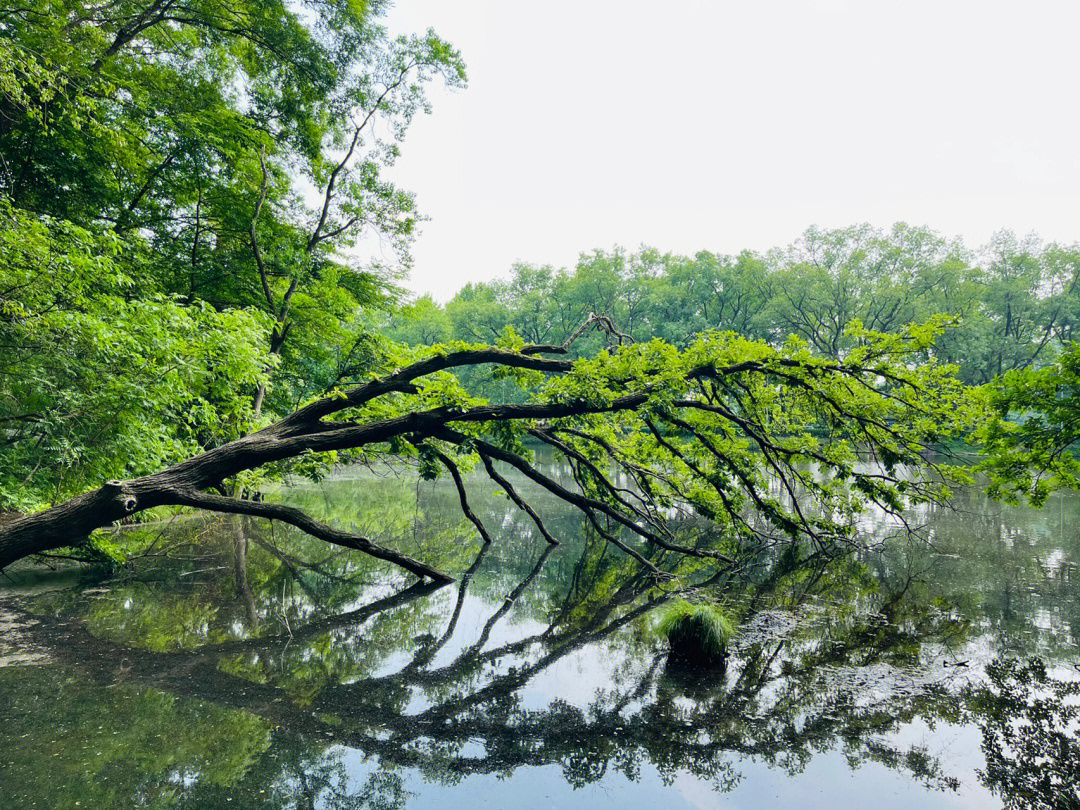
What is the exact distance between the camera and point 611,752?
4008 mm

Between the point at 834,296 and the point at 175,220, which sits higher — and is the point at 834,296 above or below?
above

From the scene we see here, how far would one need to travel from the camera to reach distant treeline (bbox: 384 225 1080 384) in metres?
Answer: 36.2

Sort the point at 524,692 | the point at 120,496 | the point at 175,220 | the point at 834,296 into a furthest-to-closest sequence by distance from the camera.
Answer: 1. the point at 834,296
2. the point at 175,220
3. the point at 120,496
4. the point at 524,692

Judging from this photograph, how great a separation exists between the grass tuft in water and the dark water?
0.21m

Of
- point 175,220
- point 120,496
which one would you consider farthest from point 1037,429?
point 175,220

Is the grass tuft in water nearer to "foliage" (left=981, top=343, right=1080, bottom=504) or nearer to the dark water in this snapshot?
the dark water

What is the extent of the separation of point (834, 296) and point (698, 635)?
38773mm

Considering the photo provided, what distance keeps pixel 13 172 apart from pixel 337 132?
6.94 m

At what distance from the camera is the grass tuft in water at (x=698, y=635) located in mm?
5512

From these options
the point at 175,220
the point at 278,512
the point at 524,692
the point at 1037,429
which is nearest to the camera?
the point at 524,692

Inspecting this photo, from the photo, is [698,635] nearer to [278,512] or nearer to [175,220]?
[278,512]

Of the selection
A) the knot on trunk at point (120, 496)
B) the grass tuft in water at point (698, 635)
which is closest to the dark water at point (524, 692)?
the grass tuft in water at point (698, 635)

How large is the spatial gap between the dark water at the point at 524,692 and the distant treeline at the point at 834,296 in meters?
25.2

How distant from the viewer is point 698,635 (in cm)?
562
